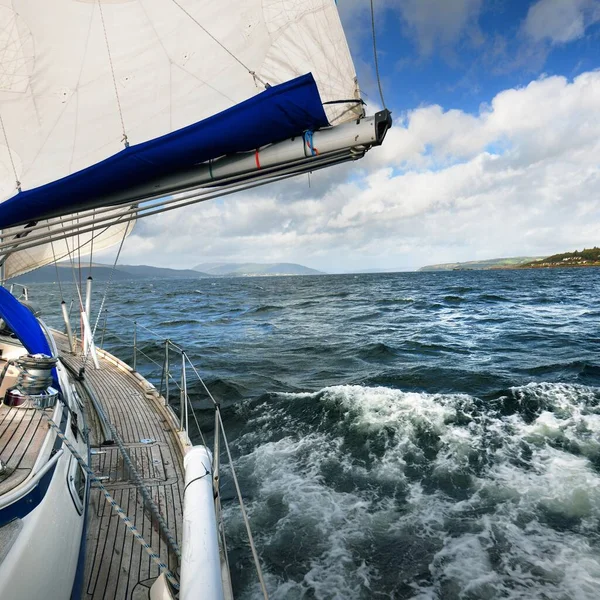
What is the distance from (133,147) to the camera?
343 centimetres

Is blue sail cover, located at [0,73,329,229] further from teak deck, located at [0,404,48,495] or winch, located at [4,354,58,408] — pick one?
Result: teak deck, located at [0,404,48,495]

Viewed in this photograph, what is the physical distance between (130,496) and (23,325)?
2.50 metres

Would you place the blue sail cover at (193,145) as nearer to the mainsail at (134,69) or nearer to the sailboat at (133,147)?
the sailboat at (133,147)

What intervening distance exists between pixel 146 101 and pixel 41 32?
63.4 inches

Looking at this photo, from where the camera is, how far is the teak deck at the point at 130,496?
11.7 ft

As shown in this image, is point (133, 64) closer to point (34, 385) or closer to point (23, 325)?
point (23, 325)

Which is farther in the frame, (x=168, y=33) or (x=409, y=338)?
(x=409, y=338)

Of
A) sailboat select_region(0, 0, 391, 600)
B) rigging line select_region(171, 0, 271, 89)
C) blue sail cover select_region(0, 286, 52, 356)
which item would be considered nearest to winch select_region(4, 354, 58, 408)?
sailboat select_region(0, 0, 391, 600)

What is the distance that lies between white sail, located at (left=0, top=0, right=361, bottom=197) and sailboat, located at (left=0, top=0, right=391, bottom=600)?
0.05 feet

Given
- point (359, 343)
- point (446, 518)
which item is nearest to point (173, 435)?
point (446, 518)

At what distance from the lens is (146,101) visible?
4.21 metres

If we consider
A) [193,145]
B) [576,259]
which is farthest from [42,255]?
[576,259]

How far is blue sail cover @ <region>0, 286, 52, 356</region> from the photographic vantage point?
14.7ft

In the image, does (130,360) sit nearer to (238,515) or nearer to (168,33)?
(238,515)
